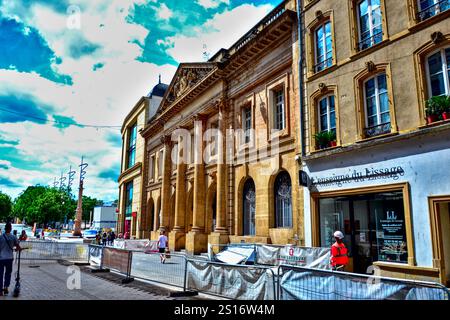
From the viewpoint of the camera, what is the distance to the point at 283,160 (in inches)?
649

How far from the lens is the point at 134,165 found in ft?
133

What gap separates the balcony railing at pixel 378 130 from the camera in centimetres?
1136

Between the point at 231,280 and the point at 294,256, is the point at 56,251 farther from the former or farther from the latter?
the point at 231,280

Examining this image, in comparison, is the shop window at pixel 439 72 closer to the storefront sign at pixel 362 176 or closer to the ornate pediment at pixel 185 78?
the storefront sign at pixel 362 176

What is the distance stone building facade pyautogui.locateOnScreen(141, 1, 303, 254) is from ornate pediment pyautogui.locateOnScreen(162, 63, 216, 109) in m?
0.08

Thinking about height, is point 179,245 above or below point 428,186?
below

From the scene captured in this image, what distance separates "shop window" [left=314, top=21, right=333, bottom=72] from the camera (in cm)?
1412

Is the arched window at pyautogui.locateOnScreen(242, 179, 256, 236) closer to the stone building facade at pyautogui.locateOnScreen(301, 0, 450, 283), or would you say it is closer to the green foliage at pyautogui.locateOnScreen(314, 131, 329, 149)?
the stone building facade at pyautogui.locateOnScreen(301, 0, 450, 283)

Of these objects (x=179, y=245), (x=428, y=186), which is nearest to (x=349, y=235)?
(x=428, y=186)

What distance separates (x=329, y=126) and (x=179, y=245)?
1614 cm

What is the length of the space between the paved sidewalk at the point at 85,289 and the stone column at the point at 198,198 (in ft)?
32.7

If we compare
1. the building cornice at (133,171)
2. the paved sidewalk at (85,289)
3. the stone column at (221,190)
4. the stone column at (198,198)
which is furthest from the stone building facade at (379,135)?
the building cornice at (133,171)

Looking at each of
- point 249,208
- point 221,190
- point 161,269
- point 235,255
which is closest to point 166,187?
point 221,190

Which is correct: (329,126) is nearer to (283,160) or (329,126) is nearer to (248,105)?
(283,160)
